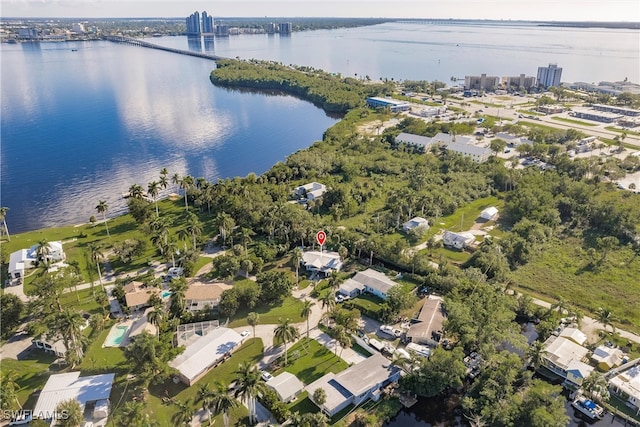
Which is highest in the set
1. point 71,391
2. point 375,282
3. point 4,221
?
point 4,221

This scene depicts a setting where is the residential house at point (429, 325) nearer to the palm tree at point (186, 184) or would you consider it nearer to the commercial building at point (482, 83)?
the palm tree at point (186, 184)

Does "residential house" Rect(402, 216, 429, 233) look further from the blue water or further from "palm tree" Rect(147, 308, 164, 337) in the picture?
the blue water

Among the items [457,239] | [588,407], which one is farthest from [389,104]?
[588,407]

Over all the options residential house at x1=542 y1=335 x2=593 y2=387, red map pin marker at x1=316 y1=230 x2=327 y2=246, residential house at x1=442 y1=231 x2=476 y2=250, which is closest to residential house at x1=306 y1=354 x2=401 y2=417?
residential house at x1=542 y1=335 x2=593 y2=387

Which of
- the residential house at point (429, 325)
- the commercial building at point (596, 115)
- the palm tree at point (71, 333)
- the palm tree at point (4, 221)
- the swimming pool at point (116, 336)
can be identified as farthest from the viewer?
the commercial building at point (596, 115)

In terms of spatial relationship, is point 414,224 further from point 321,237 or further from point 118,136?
point 118,136

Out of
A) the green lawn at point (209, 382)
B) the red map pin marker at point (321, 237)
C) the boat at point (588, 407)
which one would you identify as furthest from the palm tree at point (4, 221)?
the boat at point (588, 407)
